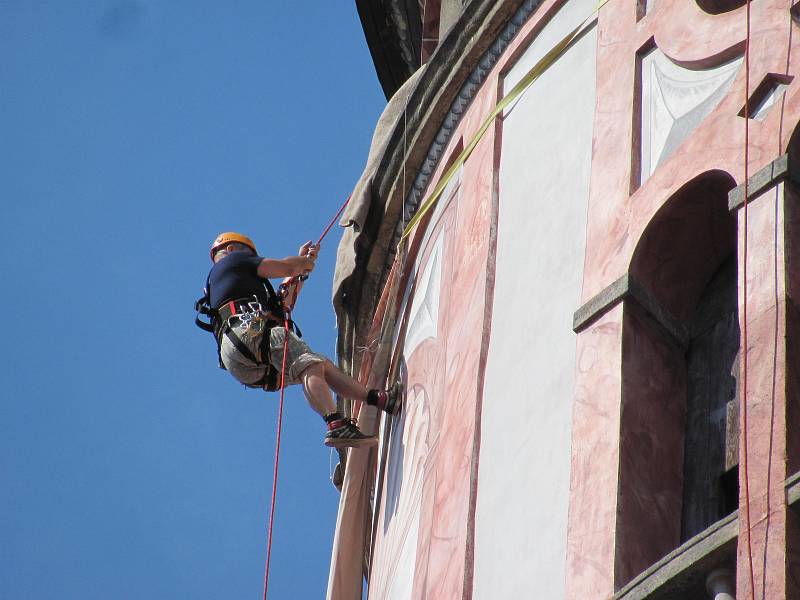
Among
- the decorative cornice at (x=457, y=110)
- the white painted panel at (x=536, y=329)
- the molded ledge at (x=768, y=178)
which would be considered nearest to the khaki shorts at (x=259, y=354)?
the decorative cornice at (x=457, y=110)

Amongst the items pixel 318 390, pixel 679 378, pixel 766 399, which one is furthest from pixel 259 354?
pixel 766 399

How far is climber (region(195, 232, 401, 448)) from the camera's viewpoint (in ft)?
43.2

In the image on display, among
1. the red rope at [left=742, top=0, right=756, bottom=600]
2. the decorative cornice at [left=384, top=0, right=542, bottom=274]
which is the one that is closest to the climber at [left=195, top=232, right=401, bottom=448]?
the decorative cornice at [left=384, top=0, right=542, bottom=274]

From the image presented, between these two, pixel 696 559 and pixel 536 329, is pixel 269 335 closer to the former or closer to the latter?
pixel 536 329

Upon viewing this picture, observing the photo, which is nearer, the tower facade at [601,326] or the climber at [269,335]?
the tower facade at [601,326]

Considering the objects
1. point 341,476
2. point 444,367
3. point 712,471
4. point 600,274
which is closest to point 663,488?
point 712,471

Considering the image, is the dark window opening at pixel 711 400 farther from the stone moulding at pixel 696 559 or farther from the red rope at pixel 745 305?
the stone moulding at pixel 696 559

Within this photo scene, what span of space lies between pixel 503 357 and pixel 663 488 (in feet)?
6.09

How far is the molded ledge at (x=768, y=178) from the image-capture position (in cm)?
879

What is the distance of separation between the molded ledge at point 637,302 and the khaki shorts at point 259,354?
3.96m

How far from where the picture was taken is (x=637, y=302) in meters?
9.63

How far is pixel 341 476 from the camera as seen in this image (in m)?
15.9

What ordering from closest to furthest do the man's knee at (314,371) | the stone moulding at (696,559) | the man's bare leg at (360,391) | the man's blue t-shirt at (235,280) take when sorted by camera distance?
the stone moulding at (696,559) < the man's bare leg at (360,391) < the man's knee at (314,371) < the man's blue t-shirt at (235,280)

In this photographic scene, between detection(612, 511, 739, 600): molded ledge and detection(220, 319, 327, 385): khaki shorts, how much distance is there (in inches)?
217
